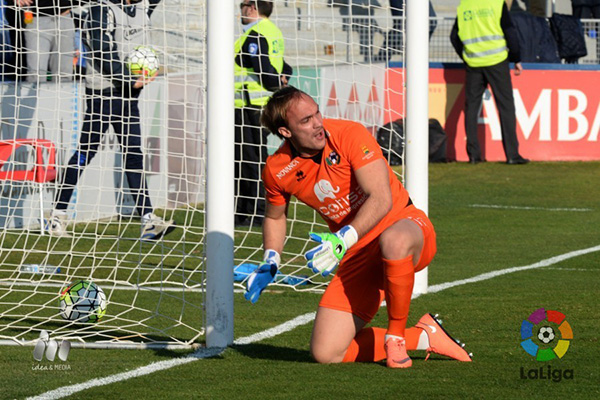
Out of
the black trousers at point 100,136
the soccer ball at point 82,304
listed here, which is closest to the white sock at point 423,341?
the soccer ball at point 82,304

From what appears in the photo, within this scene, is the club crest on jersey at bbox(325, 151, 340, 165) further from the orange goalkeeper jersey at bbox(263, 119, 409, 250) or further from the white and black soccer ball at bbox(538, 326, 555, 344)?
the white and black soccer ball at bbox(538, 326, 555, 344)

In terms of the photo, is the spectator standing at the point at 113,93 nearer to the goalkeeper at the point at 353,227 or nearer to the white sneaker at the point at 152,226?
the white sneaker at the point at 152,226

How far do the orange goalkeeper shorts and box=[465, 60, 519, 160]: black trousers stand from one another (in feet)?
32.4

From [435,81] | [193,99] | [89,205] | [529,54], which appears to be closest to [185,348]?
[89,205]

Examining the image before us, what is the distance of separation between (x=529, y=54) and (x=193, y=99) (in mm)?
6894

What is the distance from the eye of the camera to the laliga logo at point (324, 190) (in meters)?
5.74

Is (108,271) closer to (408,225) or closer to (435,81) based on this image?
(408,225)

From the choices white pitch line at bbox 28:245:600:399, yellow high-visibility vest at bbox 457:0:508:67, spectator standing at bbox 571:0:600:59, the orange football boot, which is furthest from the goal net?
spectator standing at bbox 571:0:600:59

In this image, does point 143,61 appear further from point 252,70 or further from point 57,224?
point 57,224

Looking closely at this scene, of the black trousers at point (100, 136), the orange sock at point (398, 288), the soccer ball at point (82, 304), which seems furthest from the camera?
the black trousers at point (100, 136)

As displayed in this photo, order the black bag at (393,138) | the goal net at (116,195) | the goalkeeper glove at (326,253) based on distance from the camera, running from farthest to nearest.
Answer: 1. the black bag at (393,138)
2. the goal net at (116,195)
3. the goalkeeper glove at (326,253)

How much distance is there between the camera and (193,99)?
12758 millimetres

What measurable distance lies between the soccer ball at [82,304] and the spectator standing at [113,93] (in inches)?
55.0

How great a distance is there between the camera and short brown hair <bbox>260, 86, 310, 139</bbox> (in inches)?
220
